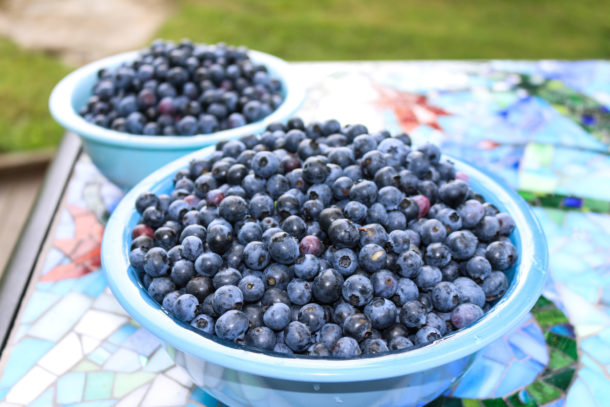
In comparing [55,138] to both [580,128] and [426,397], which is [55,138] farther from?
[426,397]

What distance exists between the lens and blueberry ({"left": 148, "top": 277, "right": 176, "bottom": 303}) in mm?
719

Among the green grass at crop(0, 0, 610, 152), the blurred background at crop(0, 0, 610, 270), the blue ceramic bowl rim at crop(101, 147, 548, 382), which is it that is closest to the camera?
the blue ceramic bowl rim at crop(101, 147, 548, 382)

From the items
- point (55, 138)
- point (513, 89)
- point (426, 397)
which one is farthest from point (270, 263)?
point (55, 138)

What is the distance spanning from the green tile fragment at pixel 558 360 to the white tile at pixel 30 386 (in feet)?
2.37

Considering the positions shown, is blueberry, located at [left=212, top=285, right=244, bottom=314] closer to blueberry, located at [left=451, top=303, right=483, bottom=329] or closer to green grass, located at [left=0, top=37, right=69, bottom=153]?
blueberry, located at [left=451, top=303, right=483, bottom=329]

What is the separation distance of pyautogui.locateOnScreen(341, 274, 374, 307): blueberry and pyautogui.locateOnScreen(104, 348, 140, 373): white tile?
1.18 feet

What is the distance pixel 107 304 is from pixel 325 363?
1.66 feet

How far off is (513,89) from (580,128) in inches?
9.8

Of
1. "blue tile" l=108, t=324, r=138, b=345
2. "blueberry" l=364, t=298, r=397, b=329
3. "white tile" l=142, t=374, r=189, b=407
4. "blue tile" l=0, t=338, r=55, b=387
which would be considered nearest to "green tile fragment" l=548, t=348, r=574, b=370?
"blueberry" l=364, t=298, r=397, b=329

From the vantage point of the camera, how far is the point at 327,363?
1.94ft

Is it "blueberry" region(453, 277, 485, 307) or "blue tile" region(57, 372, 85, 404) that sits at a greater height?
"blueberry" region(453, 277, 485, 307)

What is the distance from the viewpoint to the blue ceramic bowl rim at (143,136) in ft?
3.52

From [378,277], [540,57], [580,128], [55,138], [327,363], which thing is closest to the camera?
[327,363]

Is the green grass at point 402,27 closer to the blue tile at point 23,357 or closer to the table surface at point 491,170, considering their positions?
the table surface at point 491,170
